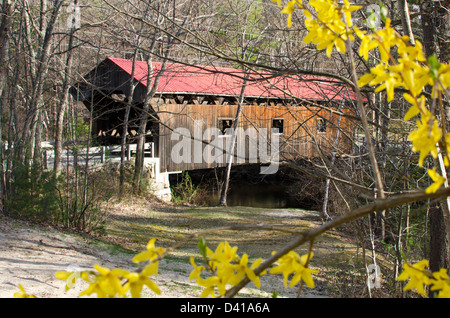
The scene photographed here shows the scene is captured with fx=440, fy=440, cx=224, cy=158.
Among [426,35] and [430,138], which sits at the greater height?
[426,35]

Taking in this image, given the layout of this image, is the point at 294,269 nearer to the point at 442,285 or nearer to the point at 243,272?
the point at 243,272

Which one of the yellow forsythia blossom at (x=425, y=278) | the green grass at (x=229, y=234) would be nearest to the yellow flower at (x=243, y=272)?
the yellow forsythia blossom at (x=425, y=278)

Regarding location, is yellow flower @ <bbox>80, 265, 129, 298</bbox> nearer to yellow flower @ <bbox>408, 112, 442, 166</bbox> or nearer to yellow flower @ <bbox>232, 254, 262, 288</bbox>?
yellow flower @ <bbox>232, 254, 262, 288</bbox>

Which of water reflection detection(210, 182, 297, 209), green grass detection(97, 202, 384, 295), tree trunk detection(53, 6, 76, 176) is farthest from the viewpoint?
water reflection detection(210, 182, 297, 209)

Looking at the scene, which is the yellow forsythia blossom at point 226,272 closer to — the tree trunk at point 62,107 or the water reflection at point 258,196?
the tree trunk at point 62,107

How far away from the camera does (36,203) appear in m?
9.06

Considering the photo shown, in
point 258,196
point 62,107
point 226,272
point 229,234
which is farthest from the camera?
point 258,196

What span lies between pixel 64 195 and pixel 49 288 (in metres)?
4.79

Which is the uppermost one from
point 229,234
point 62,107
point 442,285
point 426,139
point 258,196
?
point 62,107

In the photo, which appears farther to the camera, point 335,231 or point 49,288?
point 335,231

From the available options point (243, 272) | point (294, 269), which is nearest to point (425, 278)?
point (294, 269)

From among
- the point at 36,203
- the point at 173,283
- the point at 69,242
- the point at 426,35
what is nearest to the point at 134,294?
the point at 426,35

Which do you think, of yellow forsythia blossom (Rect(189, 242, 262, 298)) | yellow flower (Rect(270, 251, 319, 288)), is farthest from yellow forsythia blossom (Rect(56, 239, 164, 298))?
yellow flower (Rect(270, 251, 319, 288))

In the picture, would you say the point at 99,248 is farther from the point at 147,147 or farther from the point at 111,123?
the point at 111,123
